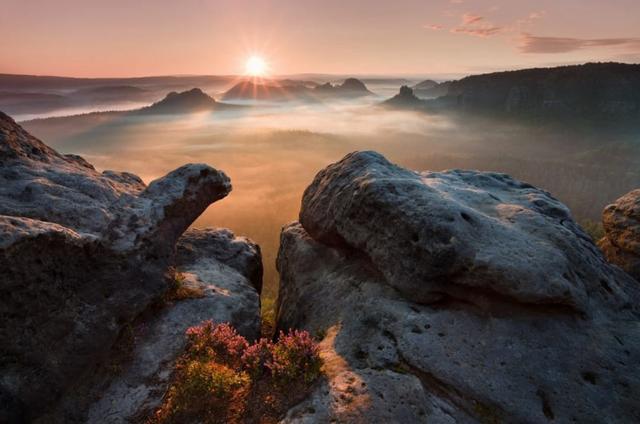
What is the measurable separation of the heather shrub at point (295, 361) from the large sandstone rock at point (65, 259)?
606 centimetres

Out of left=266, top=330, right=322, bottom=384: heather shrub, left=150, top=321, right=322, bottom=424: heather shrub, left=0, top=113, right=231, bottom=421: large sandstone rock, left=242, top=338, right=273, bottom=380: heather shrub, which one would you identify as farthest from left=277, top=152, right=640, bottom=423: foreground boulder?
left=0, top=113, right=231, bottom=421: large sandstone rock

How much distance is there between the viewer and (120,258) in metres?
15.3

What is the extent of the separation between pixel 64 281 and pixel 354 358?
33.0 feet

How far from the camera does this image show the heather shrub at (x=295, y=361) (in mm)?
12398

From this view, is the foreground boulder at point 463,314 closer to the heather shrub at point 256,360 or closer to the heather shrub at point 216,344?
the heather shrub at point 256,360

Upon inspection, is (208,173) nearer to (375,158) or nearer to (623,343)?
(375,158)

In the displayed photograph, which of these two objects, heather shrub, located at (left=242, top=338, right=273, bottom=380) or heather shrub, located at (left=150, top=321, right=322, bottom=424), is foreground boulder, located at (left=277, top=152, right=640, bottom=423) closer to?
heather shrub, located at (left=150, top=321, right=322, bottom=424)

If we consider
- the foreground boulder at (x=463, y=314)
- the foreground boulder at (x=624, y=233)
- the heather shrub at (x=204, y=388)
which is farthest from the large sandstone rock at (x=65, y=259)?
the foreground boulder at (x=624, y=233)

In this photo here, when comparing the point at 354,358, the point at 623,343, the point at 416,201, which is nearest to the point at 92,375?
the point at 354,358

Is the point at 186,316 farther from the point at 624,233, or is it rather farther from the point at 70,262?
the point at 624,233

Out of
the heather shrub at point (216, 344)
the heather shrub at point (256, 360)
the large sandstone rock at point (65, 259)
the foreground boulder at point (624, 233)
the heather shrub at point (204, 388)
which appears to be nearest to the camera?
the large sandstone rock at point (65, 259)

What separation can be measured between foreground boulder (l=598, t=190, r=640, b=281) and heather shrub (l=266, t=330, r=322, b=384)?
18598 millimetres

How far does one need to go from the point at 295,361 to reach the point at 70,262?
8341 millimetres

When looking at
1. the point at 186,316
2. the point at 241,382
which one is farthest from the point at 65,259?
the point at 241,382
